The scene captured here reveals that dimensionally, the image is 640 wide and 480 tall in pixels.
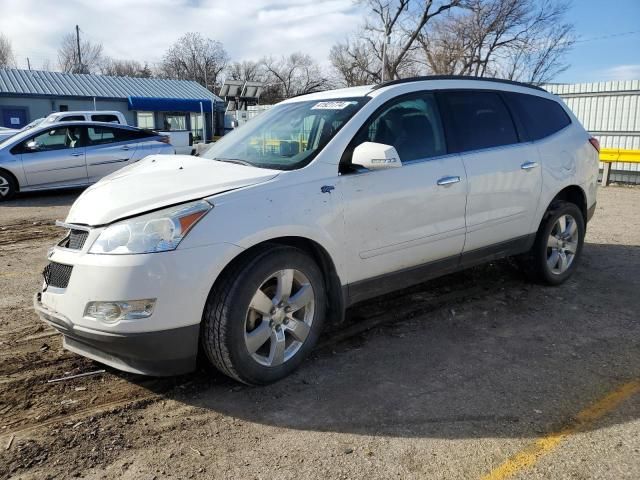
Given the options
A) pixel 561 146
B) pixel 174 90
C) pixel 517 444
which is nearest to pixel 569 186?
pixel 561 146

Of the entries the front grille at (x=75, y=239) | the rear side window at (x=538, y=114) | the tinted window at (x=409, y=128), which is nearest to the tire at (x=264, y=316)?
the front grille at (x=75, y=239)

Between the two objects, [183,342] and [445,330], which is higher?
[183,342]

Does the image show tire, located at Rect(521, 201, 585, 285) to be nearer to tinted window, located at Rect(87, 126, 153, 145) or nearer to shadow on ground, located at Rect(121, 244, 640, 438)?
shadow on ground, located at Rect(121, 244, 640, 438)

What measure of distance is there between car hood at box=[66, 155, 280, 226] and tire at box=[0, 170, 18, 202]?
909 cm

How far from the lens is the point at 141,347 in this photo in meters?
2.88

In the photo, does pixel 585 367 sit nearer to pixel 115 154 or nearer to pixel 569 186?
pixel 569 186

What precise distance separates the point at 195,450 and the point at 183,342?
0.57 meters

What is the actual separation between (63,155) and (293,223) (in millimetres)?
10204

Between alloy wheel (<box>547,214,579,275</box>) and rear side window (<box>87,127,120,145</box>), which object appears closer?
alloy wheel (<box>547,214,579,275</box>)

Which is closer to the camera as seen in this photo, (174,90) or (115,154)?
(115,154)

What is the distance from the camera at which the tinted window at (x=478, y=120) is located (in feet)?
14.2

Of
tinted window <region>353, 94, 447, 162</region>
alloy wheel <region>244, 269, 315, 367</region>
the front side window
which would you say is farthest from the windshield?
the front side window

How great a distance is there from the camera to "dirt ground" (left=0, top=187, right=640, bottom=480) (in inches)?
102

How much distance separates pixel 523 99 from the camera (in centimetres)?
505
